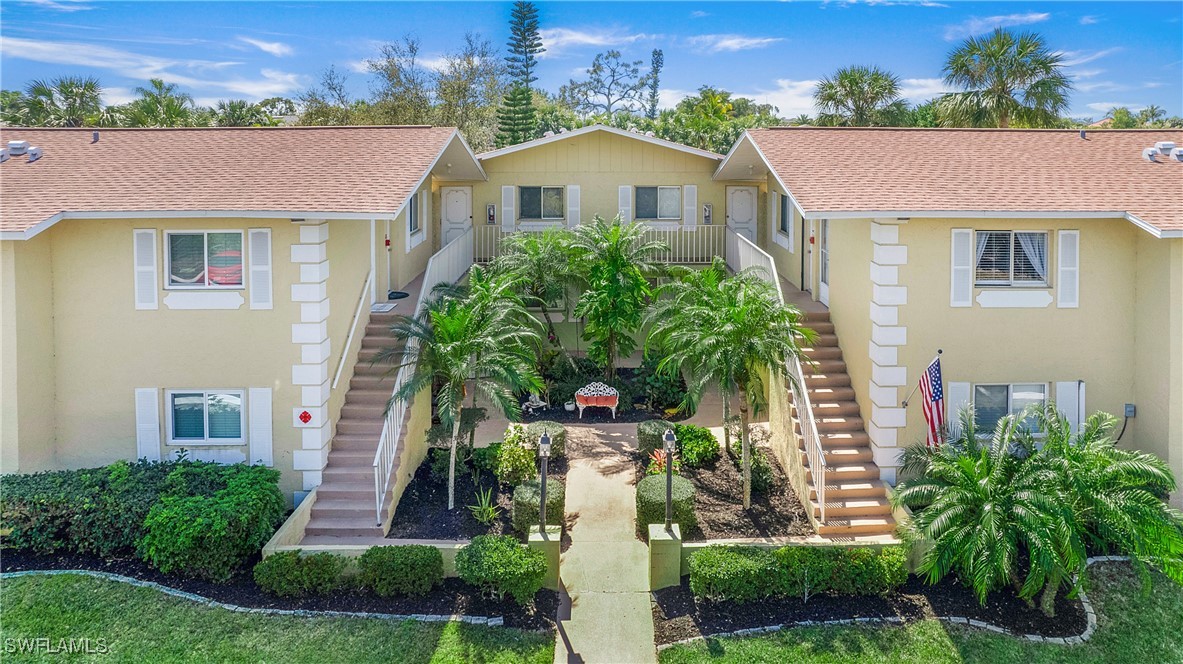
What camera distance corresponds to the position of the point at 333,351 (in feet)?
45.0

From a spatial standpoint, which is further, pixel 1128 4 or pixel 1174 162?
pixel 1128 4

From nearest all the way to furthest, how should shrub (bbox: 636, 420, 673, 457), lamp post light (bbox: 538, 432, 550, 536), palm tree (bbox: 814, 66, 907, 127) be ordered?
1. lamp post light (bbox: 538, 432, 550, 536)
2. shrub (bbox: 636, 420, 673, 457)
3. palm tree (bbox: 814, 66, 907, 127)

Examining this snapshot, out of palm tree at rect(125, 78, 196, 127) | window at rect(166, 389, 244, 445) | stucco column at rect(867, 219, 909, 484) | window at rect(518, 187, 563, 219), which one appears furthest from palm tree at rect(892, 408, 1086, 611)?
palm tree at rect(125, 78, 196, 127)

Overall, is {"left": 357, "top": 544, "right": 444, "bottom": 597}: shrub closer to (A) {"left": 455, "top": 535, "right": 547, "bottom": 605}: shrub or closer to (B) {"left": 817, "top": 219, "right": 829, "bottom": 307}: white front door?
(A) {"left": 455, "top": 535, "right": 547, "bottom": 605}: shrub

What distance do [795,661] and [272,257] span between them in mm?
9270

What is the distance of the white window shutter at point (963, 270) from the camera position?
43.6 feet

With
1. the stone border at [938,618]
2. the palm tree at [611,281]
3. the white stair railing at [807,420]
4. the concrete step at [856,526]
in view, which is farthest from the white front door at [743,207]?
the stone border at [938,618]

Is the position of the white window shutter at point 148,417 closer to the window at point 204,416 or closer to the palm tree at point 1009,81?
the window at point 204,416

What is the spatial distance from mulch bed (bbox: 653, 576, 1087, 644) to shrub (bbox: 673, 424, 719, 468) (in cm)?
349

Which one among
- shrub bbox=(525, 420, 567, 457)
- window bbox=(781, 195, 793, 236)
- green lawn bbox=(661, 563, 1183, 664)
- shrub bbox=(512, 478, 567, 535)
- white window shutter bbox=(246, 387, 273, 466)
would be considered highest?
window bbox=(781, 195, 793, 236)

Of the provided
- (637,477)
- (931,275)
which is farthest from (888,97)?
(637,477)

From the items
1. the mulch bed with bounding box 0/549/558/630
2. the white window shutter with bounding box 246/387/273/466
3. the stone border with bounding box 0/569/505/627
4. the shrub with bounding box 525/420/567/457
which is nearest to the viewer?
the stone border with bounding box 0/569/505/627

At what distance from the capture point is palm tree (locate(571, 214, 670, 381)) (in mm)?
17141

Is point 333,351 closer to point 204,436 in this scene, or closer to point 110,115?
point 204,436
